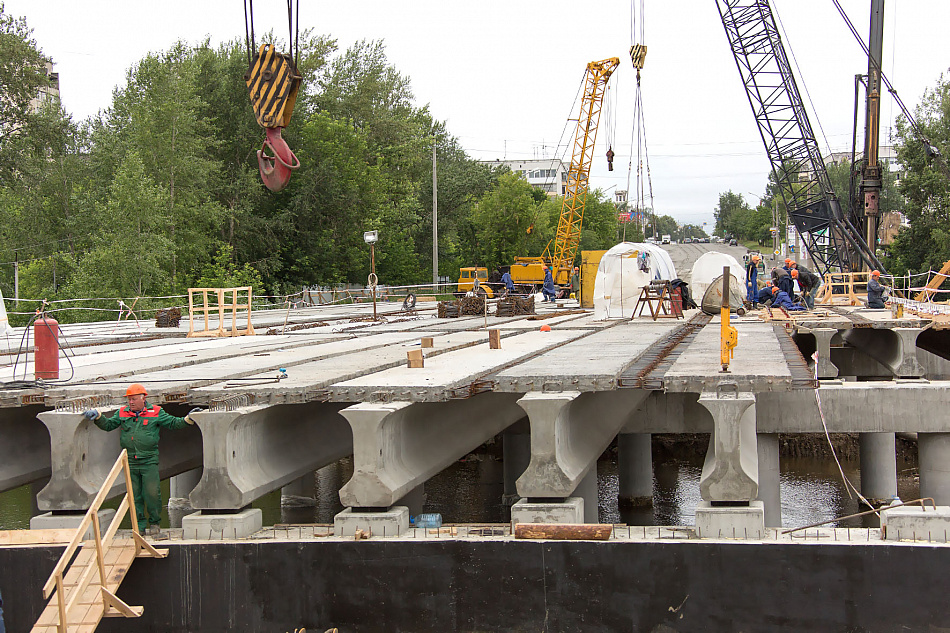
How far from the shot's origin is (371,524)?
924 cm

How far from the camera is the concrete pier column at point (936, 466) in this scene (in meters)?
14.3

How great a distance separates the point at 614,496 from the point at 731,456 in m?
14.0

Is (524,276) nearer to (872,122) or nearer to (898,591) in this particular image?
(872,122)

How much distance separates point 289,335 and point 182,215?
117ft

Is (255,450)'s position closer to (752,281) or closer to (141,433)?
(141,433)

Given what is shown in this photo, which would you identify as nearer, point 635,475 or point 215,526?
point 215,526

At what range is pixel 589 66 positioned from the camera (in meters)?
65.1

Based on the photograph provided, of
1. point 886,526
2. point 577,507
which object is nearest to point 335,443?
point 577,507

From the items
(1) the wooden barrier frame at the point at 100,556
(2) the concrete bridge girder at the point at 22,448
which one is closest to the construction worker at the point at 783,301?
(2) the concrete bridge girder at the point at 22,448

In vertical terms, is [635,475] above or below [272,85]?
below

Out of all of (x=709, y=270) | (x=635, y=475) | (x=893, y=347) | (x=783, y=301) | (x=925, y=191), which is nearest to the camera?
(x=635, y=475)

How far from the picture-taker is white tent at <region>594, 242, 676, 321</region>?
84.6 feet

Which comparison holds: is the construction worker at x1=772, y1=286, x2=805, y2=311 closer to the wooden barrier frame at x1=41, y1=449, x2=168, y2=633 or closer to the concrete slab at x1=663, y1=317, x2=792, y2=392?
the concrete slab at x1=663, y1=317, x2=792, y2=392

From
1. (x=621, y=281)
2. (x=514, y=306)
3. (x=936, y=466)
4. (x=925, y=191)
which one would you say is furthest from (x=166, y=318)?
(x=925, y=191)
